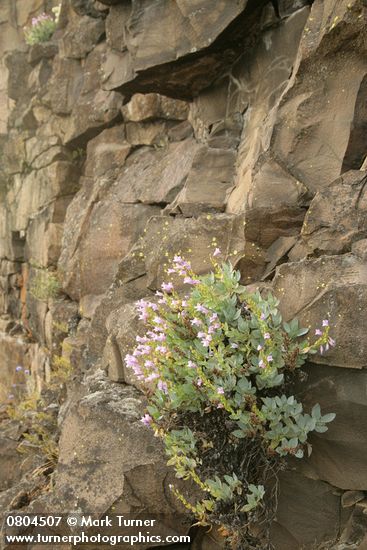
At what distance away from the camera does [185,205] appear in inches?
259

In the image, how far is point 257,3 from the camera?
6336 mm

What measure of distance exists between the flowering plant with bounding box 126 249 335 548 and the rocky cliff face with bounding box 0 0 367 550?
25cm

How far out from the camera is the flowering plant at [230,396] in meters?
3.82

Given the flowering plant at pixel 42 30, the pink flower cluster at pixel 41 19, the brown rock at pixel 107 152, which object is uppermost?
the pink flower cluster at pixel 41 19

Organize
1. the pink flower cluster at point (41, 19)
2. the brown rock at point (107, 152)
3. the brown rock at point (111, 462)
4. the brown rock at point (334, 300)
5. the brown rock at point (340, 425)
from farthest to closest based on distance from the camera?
1. the pink flower cluster at point (41, 19)
2. the brown rock at point (107, 152)
3. the brown rock at point (111, 462)
4. the brown rock at point (340, 425)
5. the brown rock at point (334, 300)

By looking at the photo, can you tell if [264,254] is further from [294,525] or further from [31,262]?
[31,262]

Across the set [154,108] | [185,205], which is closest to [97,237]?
[154,108]

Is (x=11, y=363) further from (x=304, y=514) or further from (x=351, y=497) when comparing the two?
(x=351, y=497)

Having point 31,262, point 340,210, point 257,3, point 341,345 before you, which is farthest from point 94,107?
point 341,345

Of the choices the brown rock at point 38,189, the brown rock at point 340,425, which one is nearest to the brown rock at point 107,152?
the brown rock at point 38,189

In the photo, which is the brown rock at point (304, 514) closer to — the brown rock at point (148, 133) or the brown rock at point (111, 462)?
the brown rock at point (111, 462)

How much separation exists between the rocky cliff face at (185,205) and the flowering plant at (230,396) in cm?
25

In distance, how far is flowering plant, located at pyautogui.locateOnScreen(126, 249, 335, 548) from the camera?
150 inches

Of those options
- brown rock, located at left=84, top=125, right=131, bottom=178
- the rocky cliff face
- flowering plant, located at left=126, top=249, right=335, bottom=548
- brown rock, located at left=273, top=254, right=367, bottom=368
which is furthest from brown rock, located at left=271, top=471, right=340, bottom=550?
brown rock, located at left=84, top=125, right=131, bottom=178
